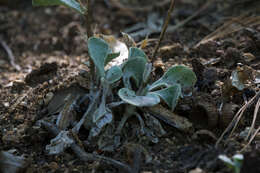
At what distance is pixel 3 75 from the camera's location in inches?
92.4

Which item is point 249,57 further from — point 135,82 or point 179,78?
point 135,82

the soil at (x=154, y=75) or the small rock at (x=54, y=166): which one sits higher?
the soil at (x=154, y=75)

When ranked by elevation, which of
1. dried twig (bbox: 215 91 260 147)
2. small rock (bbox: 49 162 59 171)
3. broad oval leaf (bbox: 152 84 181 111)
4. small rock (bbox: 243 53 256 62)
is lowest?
small rock (bbox: 49 162 59 171)

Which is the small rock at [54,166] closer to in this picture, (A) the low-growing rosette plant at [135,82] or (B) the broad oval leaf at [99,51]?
(A) the low-growing rosette plant at [135,82]

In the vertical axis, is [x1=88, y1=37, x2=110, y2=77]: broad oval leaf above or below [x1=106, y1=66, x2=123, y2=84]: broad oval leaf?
above

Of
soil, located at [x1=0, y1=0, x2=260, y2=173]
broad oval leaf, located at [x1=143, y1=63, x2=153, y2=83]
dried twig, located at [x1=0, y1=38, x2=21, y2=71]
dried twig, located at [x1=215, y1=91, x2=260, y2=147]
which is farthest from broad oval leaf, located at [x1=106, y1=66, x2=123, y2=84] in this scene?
dried twig, located at [x1=0, y1=38, x2=21, y2=71]

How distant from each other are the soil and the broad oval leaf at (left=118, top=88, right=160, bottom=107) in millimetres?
205

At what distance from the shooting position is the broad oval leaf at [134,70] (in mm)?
1677

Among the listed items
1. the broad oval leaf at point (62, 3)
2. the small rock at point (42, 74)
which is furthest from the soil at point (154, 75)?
the broad oval leaf at point (62, 3)

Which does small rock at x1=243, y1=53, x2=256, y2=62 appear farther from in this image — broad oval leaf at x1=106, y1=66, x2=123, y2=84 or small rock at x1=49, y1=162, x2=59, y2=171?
small rock at x1=49, y1=162, x2=59, y2=171

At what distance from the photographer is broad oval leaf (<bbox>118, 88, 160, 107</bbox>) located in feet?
4.74

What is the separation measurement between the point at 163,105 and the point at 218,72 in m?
0.42

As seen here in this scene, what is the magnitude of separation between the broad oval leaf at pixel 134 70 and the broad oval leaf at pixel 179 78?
91mm

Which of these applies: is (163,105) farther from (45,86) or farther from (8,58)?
(8,58)
